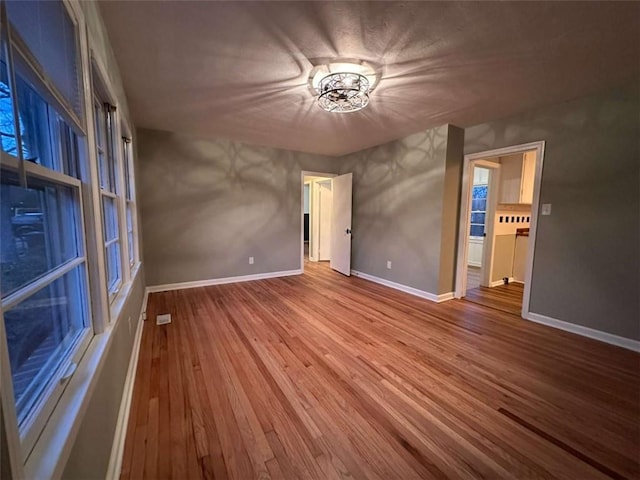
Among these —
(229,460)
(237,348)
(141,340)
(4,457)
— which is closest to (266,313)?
(237,348)

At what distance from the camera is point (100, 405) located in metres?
1.07

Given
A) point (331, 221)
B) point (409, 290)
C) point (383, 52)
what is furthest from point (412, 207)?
point (383, 52)

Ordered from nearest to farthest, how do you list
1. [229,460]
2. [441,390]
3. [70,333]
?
[70,333] < [229,460] < [441,390]

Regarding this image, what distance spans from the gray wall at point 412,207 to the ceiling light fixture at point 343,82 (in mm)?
1591

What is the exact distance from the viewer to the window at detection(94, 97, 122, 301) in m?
1.65

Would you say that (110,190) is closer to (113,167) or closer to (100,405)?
(113,167)

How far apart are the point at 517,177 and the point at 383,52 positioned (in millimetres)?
3490

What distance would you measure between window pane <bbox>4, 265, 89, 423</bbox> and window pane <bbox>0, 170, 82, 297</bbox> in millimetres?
85

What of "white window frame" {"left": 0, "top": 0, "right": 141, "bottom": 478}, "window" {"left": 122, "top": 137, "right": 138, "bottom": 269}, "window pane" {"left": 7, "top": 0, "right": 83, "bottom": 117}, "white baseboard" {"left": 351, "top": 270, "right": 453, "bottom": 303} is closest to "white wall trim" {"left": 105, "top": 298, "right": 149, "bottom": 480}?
"white window frame" {"left": 0, "top": 0, "right": 141, "bottom": 478}

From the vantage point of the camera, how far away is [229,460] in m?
1.32

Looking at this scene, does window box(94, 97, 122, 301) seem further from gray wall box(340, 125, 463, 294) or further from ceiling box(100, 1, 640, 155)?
gray wall box(340, 125, 463, 294)

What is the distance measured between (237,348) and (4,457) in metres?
1.97

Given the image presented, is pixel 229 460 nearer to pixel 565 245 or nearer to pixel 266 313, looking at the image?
pixel 266 313

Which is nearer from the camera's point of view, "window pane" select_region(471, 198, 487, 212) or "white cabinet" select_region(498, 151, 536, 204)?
"white cabinet" select_region(498, 151, 536, 204)
